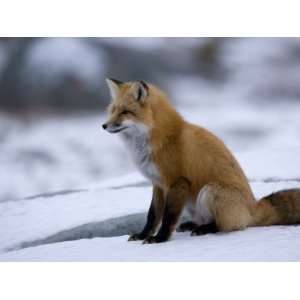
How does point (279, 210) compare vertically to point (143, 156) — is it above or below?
below

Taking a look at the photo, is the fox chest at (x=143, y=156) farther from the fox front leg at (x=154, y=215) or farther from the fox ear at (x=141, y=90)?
the fox ear at (x=141, y=90)

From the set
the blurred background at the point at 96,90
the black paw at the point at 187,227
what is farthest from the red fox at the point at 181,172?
the blurred background at the point at 96,90

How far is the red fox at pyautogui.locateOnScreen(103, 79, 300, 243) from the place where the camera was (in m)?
4.12

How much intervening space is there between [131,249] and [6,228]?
1.61 metres

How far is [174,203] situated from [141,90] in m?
0.97

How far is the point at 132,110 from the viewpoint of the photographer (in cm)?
417

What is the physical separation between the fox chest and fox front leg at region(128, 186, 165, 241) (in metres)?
0.19

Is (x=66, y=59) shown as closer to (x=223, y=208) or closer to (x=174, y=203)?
(x=174, y=203)

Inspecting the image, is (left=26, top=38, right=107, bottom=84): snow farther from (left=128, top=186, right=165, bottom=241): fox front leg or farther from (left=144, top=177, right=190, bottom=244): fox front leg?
(left=144, top=177, right=190, bottom=244): fox front leg

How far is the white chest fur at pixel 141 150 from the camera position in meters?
4.19

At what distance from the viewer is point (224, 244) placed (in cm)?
387

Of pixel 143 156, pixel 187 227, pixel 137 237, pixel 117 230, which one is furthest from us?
pixel 117 230

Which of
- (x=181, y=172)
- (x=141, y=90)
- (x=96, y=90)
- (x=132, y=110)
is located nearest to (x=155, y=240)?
(x=181, y=172)

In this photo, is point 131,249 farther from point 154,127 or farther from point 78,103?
point 78,103
